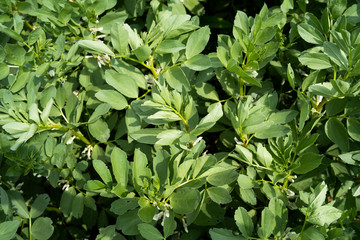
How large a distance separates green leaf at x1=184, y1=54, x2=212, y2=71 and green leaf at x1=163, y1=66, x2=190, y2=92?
4 cm

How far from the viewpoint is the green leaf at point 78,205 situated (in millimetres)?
1397

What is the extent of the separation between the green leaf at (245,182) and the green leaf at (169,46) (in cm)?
42

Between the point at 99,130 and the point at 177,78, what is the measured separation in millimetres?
326

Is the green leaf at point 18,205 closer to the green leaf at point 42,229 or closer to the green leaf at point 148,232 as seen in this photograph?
the green leaf at point 42,229

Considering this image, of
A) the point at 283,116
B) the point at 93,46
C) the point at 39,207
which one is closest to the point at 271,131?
the point at 283,116

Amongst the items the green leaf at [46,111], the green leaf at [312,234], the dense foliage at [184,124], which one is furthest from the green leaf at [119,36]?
the green leaf at [312,234]

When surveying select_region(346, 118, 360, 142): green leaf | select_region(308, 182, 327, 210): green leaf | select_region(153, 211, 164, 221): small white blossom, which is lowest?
select_region(153, 211, 164, 221): small white blossom

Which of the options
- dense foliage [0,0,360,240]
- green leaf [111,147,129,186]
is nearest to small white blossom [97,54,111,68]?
dense foliage [0,0,360,240]

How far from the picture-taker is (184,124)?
3.71ft

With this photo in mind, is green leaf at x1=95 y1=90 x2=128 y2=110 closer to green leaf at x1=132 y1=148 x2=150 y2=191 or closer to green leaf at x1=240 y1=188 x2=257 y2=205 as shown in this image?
green leaf at x1=132 y1=148 x2=150 y2=191

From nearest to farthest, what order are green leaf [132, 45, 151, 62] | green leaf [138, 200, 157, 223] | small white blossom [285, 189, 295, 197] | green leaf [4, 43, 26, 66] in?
1. green leaf [138, 200, 157, 223]
2. green leaf [132, 45, 151, 62]
3. small white blossom [285, 189, 295, 197]
4. green leaf [4, 43, 26, 66]

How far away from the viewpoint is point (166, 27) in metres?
1.26

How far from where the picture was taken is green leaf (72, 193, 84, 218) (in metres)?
1.40

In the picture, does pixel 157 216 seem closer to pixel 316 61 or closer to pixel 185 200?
pixel 185 200
